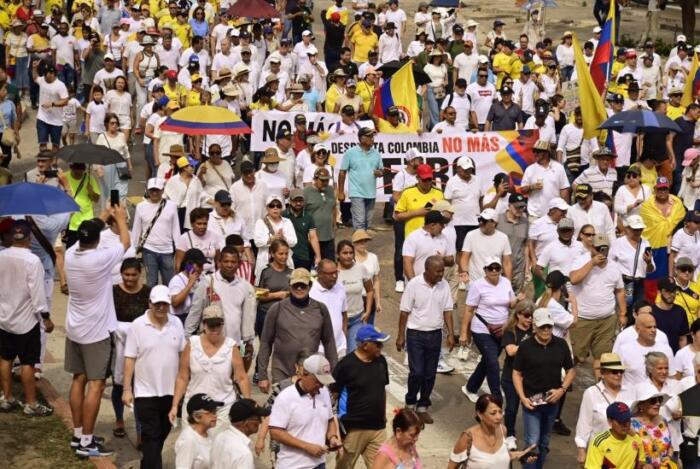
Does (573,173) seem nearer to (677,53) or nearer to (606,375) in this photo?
(677,53)

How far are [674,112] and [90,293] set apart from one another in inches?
475

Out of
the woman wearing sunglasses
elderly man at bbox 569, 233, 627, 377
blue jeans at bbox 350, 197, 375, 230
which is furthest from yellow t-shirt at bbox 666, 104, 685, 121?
the woman wearing sunglasses

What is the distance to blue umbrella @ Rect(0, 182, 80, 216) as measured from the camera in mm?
13180

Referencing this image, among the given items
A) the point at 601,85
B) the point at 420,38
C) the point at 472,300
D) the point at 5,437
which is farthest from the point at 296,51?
the point at 5,437

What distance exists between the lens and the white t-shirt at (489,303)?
14.0 metres

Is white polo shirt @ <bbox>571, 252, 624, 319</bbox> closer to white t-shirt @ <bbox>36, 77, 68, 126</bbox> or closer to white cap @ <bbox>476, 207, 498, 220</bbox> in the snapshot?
white cap @ <bbox>476, 207, 498, 220</bbox>

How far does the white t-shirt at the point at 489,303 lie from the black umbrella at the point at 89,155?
441cm

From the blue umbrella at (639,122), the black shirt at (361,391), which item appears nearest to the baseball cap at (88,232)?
the black shirt at (361,391)

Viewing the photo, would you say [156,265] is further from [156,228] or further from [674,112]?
[674,112]

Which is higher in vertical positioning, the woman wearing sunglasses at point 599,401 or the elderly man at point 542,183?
the elderly man at point 542,183

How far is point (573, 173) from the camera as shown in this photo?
20750 millimetres

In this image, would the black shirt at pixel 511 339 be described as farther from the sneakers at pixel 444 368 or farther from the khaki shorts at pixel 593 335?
the sneakers at pixel 444 368

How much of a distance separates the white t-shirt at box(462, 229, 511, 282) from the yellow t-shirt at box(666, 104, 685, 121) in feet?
23.5

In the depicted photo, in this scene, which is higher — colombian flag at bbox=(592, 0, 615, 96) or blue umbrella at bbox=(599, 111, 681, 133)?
colombian flag at bbox=(592, 0, 615, 96)
